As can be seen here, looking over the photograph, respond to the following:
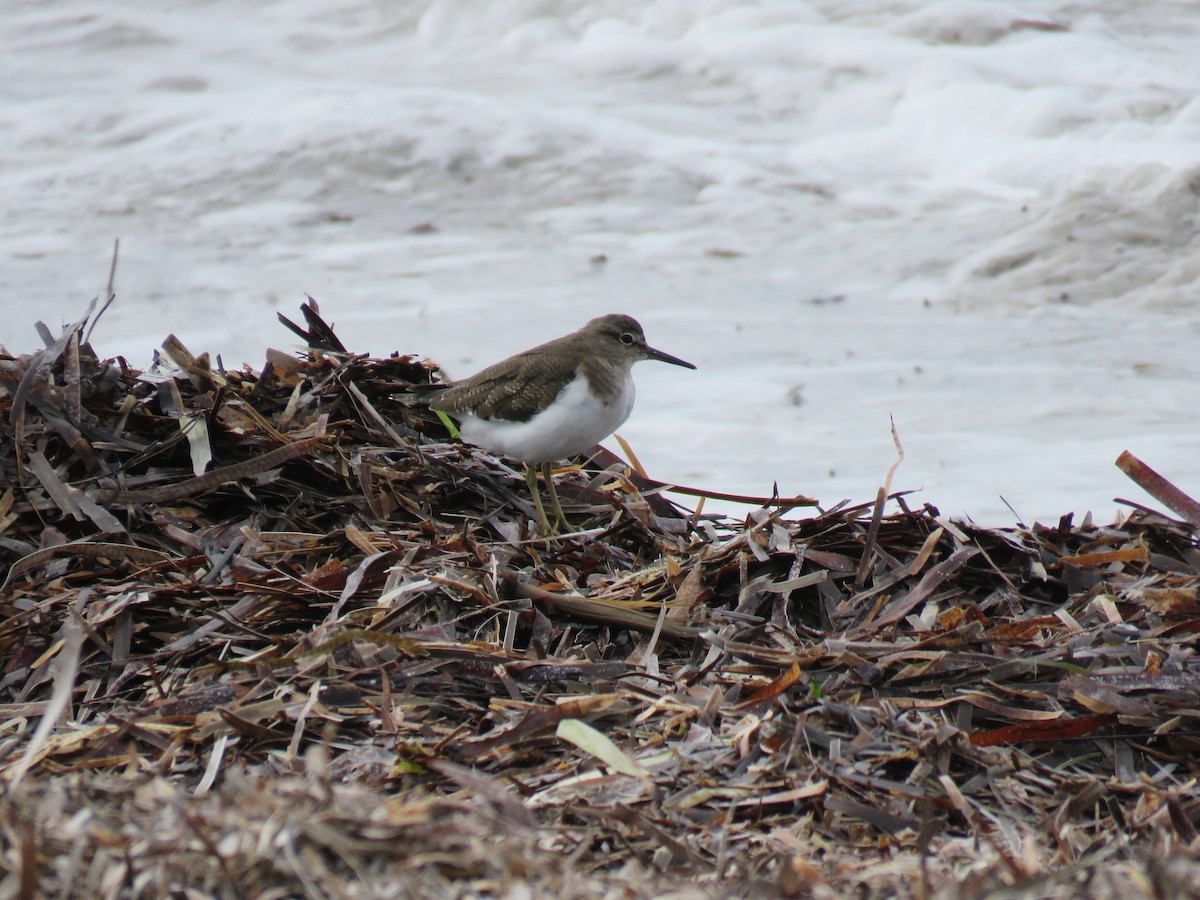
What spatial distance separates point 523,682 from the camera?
2.43 meters

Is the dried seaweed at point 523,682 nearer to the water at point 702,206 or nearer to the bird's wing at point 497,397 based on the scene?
the bird's wing at point 497,397

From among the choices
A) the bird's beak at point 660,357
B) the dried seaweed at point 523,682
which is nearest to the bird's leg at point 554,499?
the dried seaweed at point 523,682

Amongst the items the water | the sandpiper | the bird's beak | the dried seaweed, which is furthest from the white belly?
the water

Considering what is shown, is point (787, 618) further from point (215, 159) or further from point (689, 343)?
point (215, 159)

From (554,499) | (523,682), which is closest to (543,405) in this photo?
(554,499)

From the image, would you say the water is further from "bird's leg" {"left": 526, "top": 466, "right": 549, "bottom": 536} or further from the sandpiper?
"bird's leg" {"left": 526, "top": 466, "right": 549, "bottom": 536}

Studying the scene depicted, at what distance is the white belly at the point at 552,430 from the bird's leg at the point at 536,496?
0.06 m

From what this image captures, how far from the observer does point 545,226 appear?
8047mm

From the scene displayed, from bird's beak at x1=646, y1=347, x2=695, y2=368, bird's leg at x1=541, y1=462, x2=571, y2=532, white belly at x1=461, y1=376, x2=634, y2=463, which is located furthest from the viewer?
A: bird's beak at x1=646, y1=347, x2=695, y2=368

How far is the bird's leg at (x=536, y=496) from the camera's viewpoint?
11.3 ft

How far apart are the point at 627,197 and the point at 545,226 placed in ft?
2.17

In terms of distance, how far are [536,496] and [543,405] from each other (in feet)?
1.47

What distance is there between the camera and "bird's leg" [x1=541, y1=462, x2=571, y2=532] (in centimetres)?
369

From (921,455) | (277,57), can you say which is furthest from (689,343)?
(277,57)
